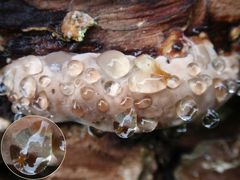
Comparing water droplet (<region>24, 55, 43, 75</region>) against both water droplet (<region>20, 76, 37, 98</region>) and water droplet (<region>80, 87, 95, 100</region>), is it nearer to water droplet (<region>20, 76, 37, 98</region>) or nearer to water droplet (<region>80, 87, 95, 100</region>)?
water droplet (<region>20, 76, 37, 98</region>)

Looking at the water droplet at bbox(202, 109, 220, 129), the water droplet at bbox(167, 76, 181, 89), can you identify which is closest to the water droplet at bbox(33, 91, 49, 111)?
the water droplet at bbox(167, 76, 181, 89)

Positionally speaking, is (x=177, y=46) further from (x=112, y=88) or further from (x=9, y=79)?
(x=9, y=79)

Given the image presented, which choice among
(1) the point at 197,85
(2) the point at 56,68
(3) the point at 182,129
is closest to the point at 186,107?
(1) the point at 197,85

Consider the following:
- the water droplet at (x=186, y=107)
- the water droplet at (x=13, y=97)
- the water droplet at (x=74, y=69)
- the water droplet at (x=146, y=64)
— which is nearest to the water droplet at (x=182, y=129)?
the water droplet at (x=186, y=107)

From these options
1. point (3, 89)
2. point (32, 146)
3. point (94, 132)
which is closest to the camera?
point (32, 146)

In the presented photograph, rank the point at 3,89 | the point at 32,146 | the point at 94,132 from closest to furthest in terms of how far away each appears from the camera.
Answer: the point at 32,146 → the point at 3,89 → the point at 94,132

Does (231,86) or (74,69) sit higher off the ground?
(74,69)
